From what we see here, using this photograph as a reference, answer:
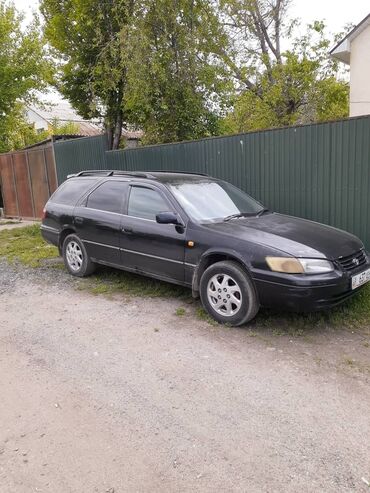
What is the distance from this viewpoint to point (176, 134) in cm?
1057

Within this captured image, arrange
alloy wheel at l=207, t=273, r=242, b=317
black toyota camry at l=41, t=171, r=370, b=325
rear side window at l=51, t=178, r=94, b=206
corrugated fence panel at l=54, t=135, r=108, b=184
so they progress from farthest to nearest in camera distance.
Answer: corrugated fence panel at l=54, t=135, r=108, b=184
rear side window at l=51, t=178, r=94, b=206
alloy wheel at l=207, t=273, r=242, b=317
black toyota camry at l=41, t=171, r=370, b=325

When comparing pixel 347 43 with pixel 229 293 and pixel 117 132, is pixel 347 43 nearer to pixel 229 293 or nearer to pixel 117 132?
pixel 117 132

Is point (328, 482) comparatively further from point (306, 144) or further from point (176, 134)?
point (176, 134)

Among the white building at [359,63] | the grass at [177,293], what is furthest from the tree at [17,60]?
the white building at [359,63]

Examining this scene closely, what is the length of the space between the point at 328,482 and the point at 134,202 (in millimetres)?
4147

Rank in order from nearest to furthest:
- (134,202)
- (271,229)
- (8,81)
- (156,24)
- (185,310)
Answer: (271,229) < (185,310) < (134,202) < (156,24) < (8,81)

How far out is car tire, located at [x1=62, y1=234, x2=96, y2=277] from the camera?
255 inches

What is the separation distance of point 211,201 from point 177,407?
9.71 ft


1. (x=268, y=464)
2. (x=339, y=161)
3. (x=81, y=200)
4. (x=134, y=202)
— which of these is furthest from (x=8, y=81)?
(x=268, y=464)

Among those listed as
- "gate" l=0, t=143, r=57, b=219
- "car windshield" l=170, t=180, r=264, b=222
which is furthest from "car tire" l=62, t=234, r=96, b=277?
"gate" l=0, t=143, r=57, b=219

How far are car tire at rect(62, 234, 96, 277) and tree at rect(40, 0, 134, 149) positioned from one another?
4967 mm

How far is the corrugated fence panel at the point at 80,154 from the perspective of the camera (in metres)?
11.2

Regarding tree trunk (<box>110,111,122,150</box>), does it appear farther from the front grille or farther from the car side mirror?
the front grille

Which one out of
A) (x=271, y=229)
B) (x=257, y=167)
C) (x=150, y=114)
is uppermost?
(x=150, y=114)
